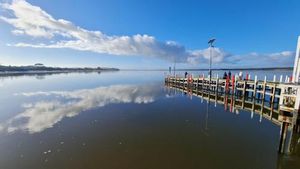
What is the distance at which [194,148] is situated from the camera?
881 cm

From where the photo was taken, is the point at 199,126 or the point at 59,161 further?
the point at 199,126

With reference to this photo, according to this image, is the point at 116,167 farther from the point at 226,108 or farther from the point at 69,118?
the point at 226,108

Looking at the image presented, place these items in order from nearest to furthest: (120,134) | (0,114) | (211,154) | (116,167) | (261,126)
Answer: (116,167), (211,154), (120,134), (261,126), (0,114)

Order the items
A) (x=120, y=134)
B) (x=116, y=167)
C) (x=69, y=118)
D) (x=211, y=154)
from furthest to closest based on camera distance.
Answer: (x=69, y=118), (x=120, y=134), (x=211, y=154), (x=116, y=167)

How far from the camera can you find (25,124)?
12.0 meters

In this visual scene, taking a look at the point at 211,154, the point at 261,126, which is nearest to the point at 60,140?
the point at 211,154

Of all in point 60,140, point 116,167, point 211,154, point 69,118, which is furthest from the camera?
point 69,118

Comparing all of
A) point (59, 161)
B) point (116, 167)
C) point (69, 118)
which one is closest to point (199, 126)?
point (116, 167)

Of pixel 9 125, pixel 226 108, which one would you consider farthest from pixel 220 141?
pixel 9 125

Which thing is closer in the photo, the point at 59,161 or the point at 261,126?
the point at 59,161

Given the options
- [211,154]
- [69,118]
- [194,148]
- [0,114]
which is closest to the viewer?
[211,154]

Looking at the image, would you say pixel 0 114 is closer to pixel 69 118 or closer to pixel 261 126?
pixel 69 118

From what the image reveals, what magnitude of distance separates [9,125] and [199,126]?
12.9 metres

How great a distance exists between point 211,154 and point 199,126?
398 cm
